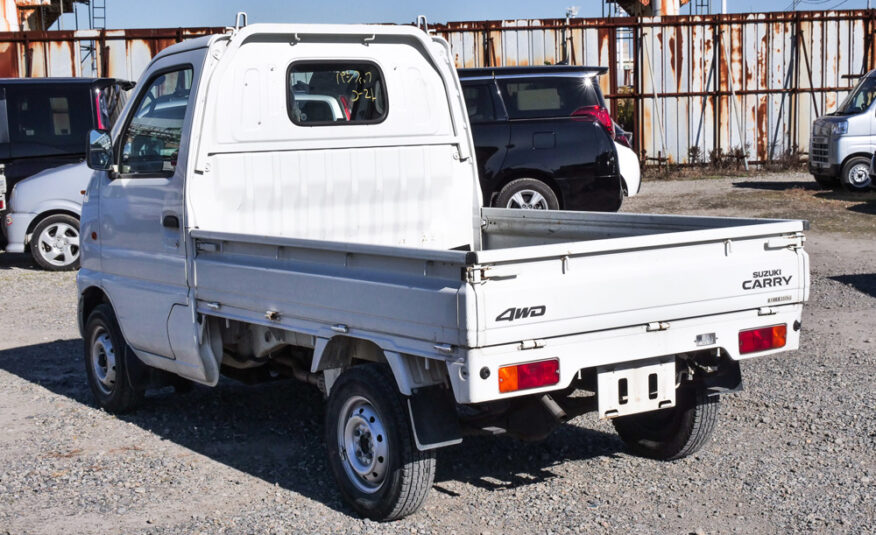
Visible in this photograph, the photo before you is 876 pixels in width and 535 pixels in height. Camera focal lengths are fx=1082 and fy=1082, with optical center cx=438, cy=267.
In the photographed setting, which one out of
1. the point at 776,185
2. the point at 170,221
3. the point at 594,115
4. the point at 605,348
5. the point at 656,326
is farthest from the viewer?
the point at 776,185

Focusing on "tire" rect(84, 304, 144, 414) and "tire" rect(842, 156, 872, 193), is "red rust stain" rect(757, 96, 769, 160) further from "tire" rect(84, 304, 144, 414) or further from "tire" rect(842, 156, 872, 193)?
"tire" rect(84, 304, 144, 414)

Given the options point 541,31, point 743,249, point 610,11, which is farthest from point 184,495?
point 610,11

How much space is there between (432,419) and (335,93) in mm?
2484

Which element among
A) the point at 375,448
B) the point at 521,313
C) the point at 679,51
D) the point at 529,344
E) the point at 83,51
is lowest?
the point at 375,448

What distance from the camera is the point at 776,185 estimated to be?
65.2 feet

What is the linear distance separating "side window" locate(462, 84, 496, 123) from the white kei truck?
21.8 feet

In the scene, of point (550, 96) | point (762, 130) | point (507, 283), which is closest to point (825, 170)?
point (762, 130)

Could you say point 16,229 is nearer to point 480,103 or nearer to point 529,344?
point 480,103

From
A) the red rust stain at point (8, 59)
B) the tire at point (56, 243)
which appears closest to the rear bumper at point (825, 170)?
the tire at point (56, 243)

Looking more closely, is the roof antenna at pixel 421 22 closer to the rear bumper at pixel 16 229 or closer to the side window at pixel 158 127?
the side window at pixel 158 127

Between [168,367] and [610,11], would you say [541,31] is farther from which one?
[168,367]

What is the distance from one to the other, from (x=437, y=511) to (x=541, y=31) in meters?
18.2

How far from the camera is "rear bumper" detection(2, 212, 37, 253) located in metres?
12.7

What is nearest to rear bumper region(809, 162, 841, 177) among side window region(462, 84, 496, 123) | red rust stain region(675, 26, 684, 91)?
red rust stain region(675, 26, 684, 91)
